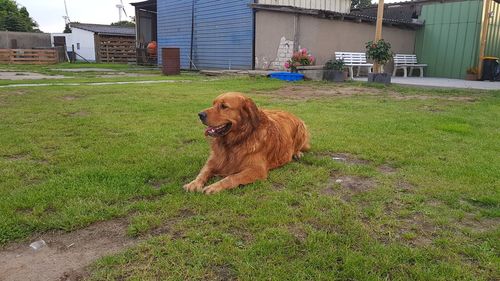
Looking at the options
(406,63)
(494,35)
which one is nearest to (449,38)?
(494,35)

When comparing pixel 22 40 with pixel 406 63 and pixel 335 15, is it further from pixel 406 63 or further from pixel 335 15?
pixel 406 63

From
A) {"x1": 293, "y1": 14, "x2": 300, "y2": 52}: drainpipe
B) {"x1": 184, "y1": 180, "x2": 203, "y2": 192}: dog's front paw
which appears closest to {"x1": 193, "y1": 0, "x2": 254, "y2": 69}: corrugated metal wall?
{"x1": 293, "y1": 14, "x2": 300, "y2": 52}: drainpipe

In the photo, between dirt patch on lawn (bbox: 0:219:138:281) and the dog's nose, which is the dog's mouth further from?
dirt patch on lawn (bbox: 0:219:138:281)

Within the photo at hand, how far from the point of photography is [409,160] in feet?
13.0

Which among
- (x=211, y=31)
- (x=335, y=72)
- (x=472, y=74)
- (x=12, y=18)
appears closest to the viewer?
(x=335, y=72)

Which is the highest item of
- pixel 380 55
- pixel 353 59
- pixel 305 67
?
pixel 380 55

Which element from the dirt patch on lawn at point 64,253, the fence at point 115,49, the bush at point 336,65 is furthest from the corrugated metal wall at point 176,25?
the dirt patch on lawn at point 64,253

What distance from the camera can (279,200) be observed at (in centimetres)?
290

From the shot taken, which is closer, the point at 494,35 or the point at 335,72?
the point at 335,72

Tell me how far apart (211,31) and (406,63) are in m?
9.34

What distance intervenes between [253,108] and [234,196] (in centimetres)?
85

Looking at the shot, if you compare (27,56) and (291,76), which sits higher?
(27,56)

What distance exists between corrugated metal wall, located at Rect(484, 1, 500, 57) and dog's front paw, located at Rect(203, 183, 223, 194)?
1669 cm

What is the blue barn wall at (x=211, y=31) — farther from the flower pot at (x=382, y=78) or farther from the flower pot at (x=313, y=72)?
the flower pot at (x=382, y=78)
